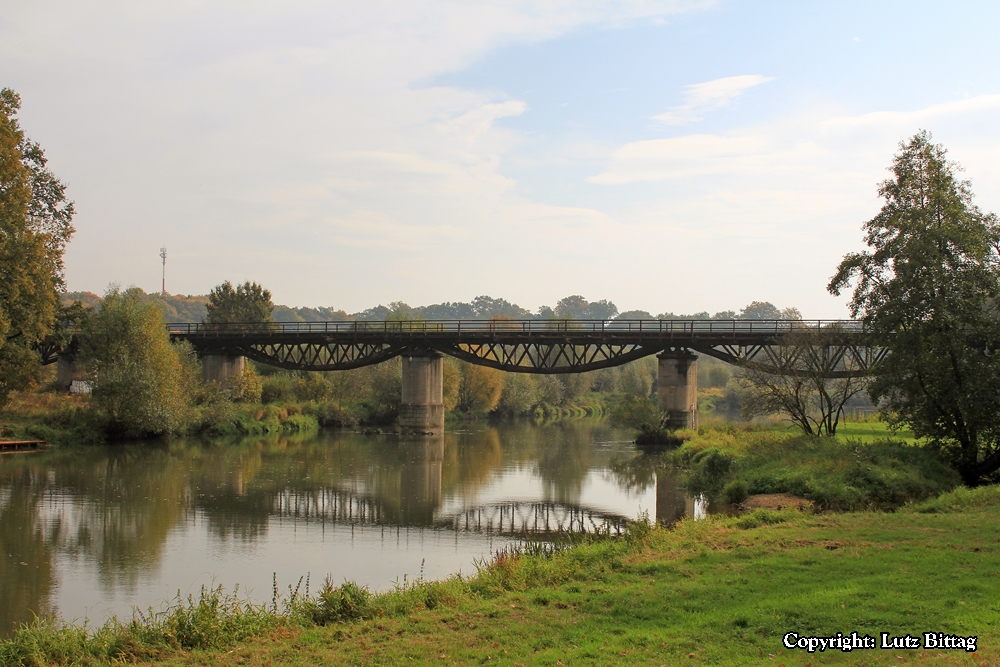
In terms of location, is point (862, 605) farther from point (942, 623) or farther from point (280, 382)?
point (280, 382)

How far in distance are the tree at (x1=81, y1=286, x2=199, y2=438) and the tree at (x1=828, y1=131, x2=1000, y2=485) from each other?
1583 inches

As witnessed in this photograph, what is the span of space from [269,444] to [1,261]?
20.3 metres

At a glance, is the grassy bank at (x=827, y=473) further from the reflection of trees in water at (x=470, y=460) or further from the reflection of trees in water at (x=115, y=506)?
the reflection of trees in water at (x=115, y=506)

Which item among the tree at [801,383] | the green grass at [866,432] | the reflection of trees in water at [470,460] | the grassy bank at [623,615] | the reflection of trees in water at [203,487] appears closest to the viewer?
the grassy bank at [623,615]

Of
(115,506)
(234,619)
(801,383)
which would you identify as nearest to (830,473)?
(801,383)

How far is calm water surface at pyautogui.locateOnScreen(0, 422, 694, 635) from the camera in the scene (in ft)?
63.8

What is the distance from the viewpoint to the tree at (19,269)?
41.4 metres

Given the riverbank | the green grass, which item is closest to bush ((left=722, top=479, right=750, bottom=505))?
the green grass

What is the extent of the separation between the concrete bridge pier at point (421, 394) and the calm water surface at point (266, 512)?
11.2 m

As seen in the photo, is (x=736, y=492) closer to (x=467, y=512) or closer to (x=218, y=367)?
(x=467, y=512)

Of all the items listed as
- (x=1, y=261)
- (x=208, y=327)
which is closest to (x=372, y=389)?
(x=208, y=327)

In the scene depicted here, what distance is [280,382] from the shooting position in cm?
7544

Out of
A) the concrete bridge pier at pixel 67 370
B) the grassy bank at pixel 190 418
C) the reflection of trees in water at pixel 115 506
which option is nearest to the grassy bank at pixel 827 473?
the reflection of trees in water at pixel 115 506

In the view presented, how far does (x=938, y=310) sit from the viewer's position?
1145 inches
